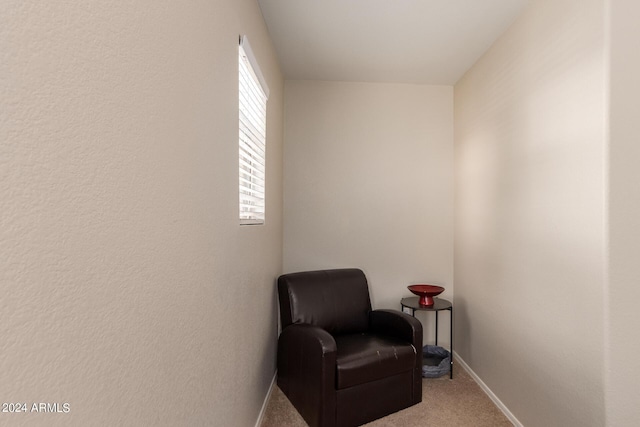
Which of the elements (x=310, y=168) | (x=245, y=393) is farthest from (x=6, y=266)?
(x=310, y=168)

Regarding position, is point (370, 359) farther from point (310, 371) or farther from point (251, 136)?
point (251, 136)

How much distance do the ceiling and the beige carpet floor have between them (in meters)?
2.76

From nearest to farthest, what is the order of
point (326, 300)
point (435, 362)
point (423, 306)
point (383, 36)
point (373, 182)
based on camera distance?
1. point (383, 36)
2. point (326, 300)
3. point (423, 306)
4. point (435, 362)
5. point (373, 182)

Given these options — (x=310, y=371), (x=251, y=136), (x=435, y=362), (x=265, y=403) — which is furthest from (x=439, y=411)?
(x=251, y=136)

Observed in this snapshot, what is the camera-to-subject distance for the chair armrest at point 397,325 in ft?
8.23

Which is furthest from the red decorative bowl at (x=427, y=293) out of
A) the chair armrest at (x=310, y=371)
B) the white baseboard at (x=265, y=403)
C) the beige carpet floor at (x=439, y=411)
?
the white baseboard at (x=265, y=403)

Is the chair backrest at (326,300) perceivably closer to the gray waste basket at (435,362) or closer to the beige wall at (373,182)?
the beige wall at (373,182)

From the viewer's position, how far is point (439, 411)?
8.10 ft

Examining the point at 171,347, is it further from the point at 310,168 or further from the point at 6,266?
the point at 310,168

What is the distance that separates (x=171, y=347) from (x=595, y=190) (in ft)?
6.40

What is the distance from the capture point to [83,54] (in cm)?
64

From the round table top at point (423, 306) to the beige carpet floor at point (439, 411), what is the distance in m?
0.60

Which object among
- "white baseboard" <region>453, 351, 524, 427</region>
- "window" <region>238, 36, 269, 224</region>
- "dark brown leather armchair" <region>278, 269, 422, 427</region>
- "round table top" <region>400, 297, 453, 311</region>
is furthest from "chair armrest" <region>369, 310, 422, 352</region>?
"window" <region>238, 36, 269, 224</region>

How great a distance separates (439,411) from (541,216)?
5.04ft
